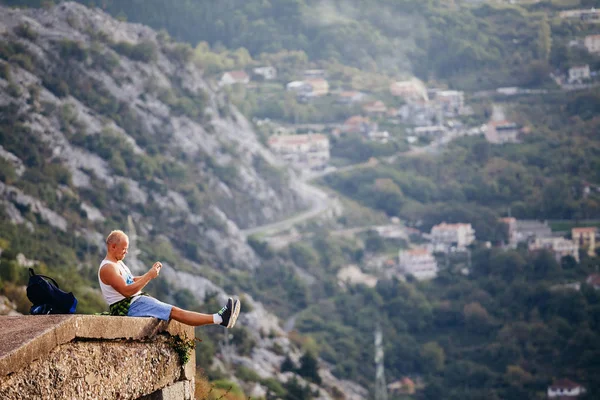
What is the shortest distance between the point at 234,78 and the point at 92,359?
90.9 metres

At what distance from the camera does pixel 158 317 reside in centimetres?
591

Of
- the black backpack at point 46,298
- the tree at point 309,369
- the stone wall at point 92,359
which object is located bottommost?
the tree at point 309,369

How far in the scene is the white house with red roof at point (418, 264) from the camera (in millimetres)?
65000

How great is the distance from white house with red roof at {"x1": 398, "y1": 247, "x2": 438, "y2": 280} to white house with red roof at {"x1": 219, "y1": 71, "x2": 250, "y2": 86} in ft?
102

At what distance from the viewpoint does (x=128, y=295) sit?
6.17m

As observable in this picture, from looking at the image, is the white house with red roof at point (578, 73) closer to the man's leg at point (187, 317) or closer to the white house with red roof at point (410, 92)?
the white house with red roof at point (410, 92)

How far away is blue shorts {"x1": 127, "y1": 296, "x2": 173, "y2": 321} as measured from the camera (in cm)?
594

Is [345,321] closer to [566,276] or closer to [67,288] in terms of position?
[566,276]

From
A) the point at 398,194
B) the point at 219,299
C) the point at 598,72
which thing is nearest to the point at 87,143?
the point at 219,299

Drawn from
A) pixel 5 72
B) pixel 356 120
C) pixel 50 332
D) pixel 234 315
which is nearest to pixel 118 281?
pixel 234 315

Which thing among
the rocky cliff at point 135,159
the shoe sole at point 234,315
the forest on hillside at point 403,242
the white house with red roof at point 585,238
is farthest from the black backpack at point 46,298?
the white house with red roof at point 585,238

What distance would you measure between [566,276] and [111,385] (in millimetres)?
64136

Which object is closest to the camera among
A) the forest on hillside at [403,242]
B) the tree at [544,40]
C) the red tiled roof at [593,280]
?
the forest on hillside at [403,242]

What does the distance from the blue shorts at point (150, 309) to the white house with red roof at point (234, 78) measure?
86.9 m
